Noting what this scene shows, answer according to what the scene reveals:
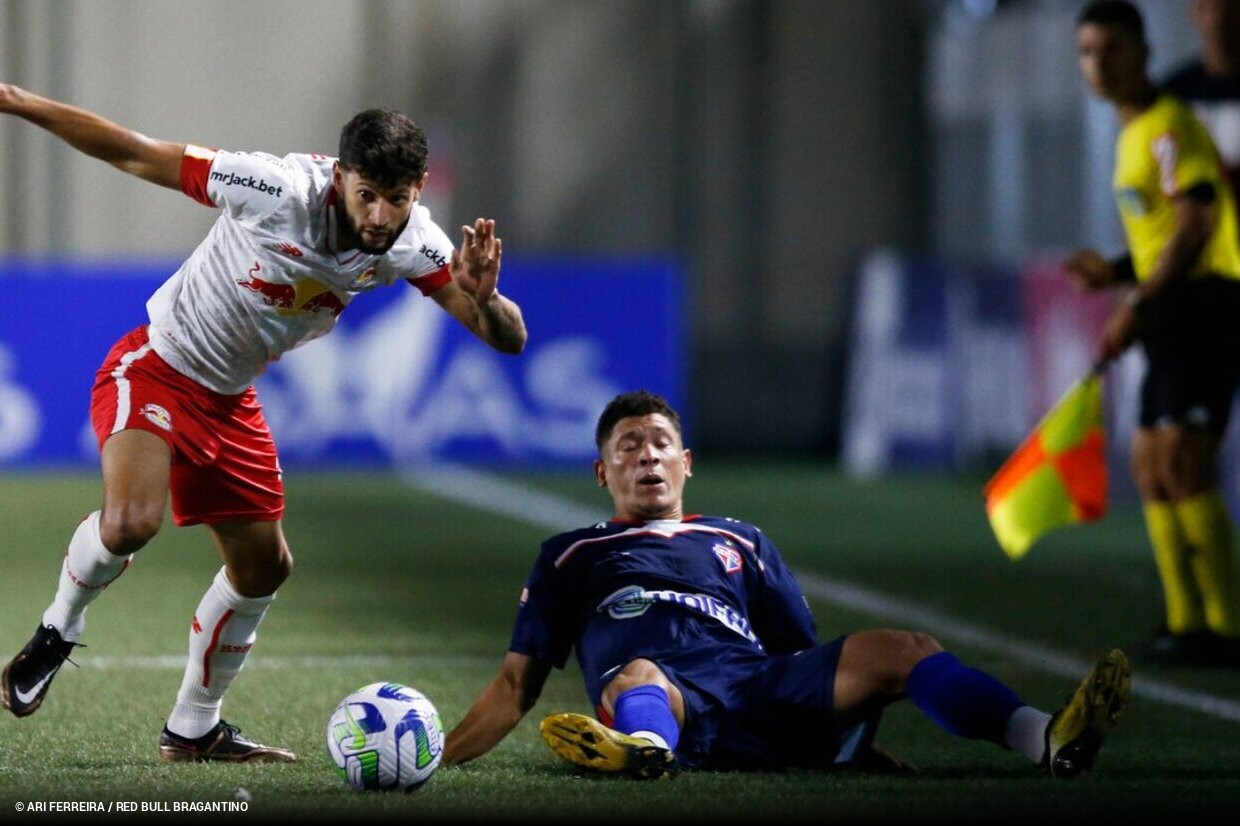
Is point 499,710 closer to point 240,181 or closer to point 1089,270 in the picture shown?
point 240,181

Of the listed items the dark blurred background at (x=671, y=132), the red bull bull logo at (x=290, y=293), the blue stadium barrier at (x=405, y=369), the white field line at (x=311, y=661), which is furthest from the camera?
the dark blurred background at (x=671, y=132)

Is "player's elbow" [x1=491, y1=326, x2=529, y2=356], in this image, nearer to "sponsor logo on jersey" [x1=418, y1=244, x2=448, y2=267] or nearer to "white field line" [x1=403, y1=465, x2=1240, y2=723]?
"sponsor logo on jersey" [x1=418, y1=244, x2=448, y2=267]

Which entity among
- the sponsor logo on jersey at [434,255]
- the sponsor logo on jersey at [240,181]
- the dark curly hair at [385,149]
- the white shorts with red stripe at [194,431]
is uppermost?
the dark curly hair at [385,149]

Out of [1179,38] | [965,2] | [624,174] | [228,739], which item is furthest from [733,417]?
[228,739]

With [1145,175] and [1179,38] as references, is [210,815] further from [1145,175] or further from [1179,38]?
[1179,38]

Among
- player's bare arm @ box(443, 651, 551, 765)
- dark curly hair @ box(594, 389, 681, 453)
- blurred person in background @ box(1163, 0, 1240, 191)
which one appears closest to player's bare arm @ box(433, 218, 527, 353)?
dark curly hair @ box(594, 389, 681, 453)

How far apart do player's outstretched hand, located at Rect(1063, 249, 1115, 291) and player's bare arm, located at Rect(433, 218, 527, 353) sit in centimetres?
271

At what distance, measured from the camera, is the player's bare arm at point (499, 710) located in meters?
5.04

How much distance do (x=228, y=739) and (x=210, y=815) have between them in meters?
1.02

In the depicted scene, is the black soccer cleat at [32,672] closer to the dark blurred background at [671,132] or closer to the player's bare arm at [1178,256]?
the player's bare arm at [1178,256]

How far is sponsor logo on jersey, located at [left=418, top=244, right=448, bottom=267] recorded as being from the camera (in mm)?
5293

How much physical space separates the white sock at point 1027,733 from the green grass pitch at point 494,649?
0.09 m

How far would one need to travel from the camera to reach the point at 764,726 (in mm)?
5027

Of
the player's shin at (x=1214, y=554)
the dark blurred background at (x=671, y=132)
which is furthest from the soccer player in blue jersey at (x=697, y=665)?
the dark blurred background at (x=671, y=132)
